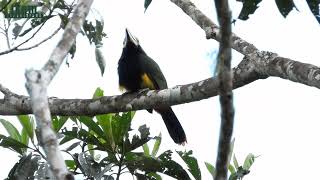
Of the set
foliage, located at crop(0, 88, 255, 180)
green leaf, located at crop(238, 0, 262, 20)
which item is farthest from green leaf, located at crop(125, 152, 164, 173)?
green leaf, located at crop(238, 0, 262, 20)

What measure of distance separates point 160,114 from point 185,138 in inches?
13.0

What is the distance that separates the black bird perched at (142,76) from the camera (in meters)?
5.21

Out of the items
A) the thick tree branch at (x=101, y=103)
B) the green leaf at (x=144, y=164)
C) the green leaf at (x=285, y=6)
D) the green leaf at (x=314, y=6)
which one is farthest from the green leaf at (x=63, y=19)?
the green leaf at (x=314, y=6)

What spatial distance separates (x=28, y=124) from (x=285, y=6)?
7.44ft

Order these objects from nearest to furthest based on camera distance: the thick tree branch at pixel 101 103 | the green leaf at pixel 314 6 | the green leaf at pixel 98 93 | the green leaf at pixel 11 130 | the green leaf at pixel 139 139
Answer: the green leaf at pixel 314 6 < the thick tree branch at pixel 101 103 < the green leaf at pixel 139 139 < the green leaf at pixel 98 93 < the green leaf at pixel 11 130

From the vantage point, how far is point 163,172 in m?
4.23

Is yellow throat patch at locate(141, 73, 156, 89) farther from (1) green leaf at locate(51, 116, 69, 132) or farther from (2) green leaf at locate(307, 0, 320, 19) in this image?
(2) green leaf at locate(307, 0, 320, 19)

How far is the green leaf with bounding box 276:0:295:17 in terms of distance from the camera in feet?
9.84

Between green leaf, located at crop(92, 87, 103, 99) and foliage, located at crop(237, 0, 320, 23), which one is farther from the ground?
green leaf, located at crop(92, 87, 103, 99)

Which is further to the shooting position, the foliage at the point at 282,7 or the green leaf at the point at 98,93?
the green leaf at the point at 98,93

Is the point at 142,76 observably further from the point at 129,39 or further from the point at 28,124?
the point at 28,124

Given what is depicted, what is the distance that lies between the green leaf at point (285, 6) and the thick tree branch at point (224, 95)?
1.10 m

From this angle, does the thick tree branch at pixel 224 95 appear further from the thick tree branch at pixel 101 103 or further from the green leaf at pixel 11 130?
the green leaf at pixel 11 130

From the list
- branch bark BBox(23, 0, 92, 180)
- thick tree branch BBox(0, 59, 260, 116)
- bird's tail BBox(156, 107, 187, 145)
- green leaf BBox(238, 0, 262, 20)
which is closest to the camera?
branch bark BBox(23, 0, 92, 180)
